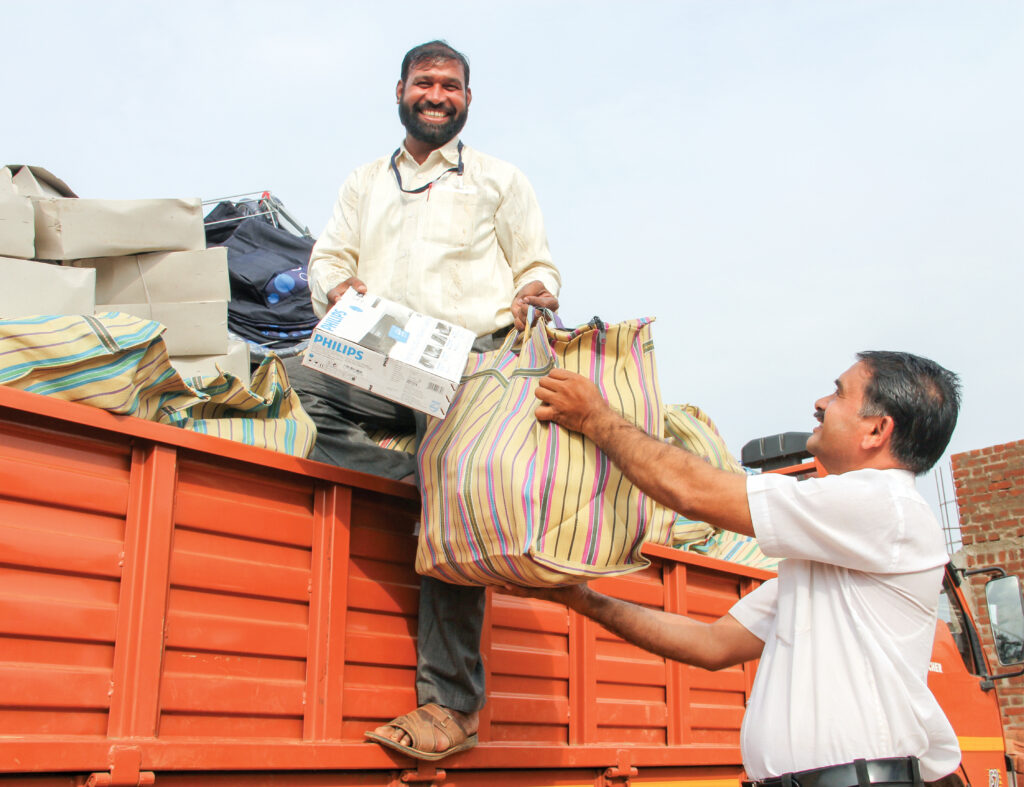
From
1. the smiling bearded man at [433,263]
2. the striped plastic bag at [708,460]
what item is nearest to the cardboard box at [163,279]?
the smiling bearded man at [433,263]

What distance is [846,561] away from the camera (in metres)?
2.22

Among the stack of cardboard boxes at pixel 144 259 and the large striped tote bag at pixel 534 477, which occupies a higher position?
the stack of cardboard boxes at pixel 144 259

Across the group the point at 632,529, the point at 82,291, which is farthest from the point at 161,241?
the point at 632,529

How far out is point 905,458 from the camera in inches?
93.9

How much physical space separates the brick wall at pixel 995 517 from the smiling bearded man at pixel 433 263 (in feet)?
22.0

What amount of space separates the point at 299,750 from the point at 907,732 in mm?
1406

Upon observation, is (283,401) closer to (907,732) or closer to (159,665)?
(159,665)

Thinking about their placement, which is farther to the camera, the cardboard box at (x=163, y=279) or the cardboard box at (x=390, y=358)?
the cardboard box at (x=163, y=279)

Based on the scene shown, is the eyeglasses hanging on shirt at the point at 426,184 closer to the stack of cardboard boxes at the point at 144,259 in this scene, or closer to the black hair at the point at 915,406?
the stack of cardboard boxes at the point at 144,259

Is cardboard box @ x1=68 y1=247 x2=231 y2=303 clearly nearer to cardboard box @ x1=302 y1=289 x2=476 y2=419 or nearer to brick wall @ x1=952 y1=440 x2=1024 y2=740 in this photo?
cardboard box @ x1=302 y1=289 x2=476 y2=419

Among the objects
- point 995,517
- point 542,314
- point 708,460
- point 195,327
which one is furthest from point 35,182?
point 995,517

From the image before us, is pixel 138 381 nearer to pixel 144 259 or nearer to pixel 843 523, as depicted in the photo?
pixel 843 523

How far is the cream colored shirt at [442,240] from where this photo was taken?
319cm

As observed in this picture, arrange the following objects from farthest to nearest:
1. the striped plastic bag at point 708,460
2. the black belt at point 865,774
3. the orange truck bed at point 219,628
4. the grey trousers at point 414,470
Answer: the striped plastic bag at point 708,460 < the grey trousers at point 414,470 < the orange truck bed at point 219,628 < the black belt at point 865,774
